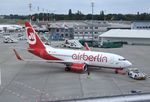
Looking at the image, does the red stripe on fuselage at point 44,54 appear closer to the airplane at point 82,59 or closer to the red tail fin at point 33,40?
the airplane at point 82,59

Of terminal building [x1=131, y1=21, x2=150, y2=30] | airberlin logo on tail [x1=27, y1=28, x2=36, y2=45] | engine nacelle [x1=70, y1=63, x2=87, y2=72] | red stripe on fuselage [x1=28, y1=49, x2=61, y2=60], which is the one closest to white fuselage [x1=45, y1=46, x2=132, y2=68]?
red stripe on fuselage [x1=28, y1=49, x2=61, y2=60]

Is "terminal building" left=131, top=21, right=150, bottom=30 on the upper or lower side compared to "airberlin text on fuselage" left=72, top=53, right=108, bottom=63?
upper

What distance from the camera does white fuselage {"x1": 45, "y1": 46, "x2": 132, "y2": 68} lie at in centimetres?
3619

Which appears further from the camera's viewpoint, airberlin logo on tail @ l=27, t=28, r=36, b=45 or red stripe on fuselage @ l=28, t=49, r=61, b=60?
airberlin logo on tail @ l=27, t=28, r=36, b=45

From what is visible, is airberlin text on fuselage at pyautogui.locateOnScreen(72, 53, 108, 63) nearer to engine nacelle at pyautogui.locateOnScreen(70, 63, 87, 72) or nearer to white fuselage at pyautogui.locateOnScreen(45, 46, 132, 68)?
white fuselage at pyautogui.locateOnScreen(45, 46, 132, 68)

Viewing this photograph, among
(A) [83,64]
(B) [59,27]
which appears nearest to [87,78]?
(A) [83,64]

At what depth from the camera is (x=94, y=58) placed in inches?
1443

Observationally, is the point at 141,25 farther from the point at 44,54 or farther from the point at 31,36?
the point at 44,54

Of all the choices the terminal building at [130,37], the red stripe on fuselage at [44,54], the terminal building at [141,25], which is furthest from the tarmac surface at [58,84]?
the terminal building at [141,25]

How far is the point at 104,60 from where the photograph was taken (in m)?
36.2

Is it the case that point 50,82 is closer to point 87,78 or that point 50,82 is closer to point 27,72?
point 87,78

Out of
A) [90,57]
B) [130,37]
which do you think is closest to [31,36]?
[90,57]

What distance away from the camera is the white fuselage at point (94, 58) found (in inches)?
1425

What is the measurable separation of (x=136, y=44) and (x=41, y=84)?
2571 inches
